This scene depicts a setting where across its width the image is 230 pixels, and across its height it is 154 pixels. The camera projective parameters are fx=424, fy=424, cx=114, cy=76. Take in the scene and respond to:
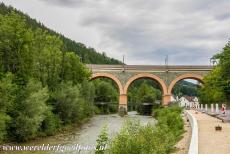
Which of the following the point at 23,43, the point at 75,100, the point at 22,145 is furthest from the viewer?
the point at 75,100

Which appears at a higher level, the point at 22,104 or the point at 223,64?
the point at 223,64

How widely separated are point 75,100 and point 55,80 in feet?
10.6

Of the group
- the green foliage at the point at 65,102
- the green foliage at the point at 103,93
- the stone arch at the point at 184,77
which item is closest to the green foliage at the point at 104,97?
the green foliage at the point at 103,93

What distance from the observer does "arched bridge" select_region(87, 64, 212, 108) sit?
7156 cm

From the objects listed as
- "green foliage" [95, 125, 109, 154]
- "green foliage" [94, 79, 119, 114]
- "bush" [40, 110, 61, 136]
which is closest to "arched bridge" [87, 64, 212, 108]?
"green foliage" [94, 79, 119, 114]

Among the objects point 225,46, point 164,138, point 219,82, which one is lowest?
point 164,138

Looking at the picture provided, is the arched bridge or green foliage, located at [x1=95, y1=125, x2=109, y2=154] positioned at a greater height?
the arched bridge

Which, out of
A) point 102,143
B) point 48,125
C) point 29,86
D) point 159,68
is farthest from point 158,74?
point 102,143

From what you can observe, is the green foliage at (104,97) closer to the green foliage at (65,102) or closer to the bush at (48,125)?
the green foliage at (65,102)

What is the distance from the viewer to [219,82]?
101ft

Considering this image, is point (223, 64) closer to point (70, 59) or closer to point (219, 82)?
point (219, 82)

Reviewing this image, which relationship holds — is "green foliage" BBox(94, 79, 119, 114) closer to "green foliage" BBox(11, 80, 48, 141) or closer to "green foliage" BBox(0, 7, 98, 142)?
"green foliage" BBox(0, 7, 98, 142)

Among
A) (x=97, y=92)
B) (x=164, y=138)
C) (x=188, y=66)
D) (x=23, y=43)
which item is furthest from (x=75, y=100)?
(x=97, y=92)

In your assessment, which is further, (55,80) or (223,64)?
(55,80)
